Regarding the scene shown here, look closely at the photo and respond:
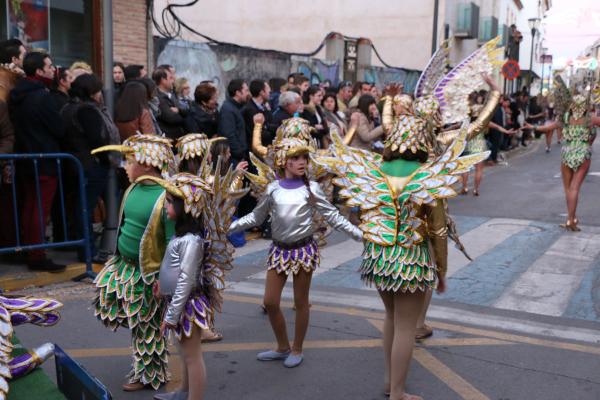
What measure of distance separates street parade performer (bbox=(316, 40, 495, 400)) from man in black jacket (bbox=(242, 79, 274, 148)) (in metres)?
5.28

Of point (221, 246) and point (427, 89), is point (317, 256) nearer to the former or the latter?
point (221, 246)

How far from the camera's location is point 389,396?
174 inches

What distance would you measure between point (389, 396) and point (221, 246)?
60.3 inches

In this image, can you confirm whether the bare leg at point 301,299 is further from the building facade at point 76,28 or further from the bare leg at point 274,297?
the building facade at point 76,28

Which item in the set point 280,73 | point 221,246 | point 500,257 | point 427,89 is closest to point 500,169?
point 280,73

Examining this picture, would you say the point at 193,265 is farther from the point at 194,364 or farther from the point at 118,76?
the point at 118,76

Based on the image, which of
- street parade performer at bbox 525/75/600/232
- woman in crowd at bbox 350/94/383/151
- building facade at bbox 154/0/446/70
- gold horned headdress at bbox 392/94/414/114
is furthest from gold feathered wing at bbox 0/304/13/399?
building facade at bbox 154/0/446/70

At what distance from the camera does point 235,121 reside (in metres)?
8.96

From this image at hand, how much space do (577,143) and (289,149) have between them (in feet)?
20.9

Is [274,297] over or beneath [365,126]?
beneath

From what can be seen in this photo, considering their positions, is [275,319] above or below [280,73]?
below

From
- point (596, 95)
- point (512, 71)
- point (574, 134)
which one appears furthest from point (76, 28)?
point (512, 71)

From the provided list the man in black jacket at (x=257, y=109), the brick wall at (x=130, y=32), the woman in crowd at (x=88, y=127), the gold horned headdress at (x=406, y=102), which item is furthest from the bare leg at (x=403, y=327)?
the brick wall at (x=130, y=32)

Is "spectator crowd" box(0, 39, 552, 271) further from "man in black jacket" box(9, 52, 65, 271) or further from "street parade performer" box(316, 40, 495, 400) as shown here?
"street parade performer" box(316, 40, 495, 400)
